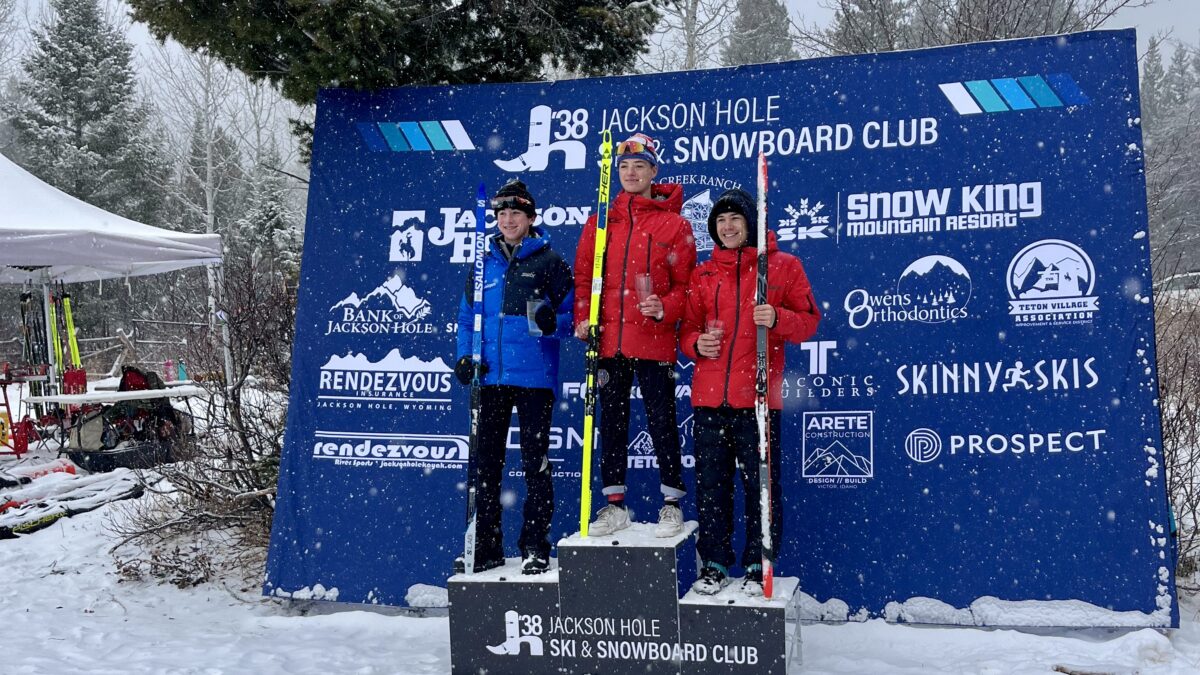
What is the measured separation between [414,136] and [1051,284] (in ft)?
11.9

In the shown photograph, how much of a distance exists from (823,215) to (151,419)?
7.53m

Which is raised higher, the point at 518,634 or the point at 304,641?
the point at 518,634

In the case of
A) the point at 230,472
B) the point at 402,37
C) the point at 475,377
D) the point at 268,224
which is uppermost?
the point at 268,224

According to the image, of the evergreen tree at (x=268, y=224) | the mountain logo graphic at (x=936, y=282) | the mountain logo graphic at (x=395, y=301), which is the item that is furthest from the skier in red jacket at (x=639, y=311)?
the evergreen tree at (x=268, y=224)

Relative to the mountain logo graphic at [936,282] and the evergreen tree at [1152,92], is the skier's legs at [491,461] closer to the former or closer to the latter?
the mountain logo graphic at [936,282]

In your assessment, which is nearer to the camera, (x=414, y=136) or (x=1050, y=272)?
(x=1050, y=272)

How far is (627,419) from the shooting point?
161 inches

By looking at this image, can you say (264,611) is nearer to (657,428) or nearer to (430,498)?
(430,498)

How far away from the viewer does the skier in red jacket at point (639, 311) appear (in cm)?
402

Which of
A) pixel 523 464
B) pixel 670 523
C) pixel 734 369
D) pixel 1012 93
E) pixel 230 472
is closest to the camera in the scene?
pixel 670 523

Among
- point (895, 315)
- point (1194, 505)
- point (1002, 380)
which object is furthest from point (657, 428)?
point (1194, 505)

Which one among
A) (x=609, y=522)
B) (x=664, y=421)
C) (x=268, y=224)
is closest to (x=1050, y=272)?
(x=664, y=421)

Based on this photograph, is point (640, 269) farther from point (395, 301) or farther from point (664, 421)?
point (395, 301)

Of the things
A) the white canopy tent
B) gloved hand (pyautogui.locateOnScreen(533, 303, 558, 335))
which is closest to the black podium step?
gloved hand (pyautogui.locateOnScreen(533, 303, 558, 335))
